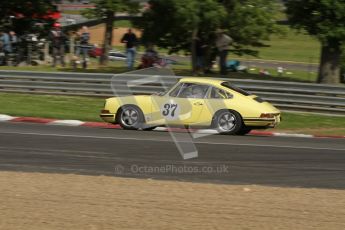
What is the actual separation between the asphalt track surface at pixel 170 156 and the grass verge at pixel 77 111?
92.5 inches

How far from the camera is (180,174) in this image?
378 inches

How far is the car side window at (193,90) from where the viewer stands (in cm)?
1443

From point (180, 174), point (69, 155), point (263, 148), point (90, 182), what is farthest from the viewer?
point (263, 148)

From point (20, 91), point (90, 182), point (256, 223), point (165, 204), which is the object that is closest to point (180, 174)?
point (90, 182)

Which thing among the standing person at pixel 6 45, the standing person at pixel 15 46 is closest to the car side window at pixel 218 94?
the standing person at pixel 6 45

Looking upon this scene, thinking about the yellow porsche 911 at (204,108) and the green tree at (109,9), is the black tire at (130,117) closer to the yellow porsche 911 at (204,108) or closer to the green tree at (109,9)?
the yellow porsche 911 at (204,108)

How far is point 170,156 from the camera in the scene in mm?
11102

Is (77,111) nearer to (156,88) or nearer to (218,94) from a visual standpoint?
(156,88)

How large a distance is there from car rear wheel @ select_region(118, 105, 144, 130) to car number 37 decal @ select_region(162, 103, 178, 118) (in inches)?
22.7

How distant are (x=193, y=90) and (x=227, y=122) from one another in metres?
1.01

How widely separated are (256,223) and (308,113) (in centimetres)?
1218

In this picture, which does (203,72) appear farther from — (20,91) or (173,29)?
(20,91)

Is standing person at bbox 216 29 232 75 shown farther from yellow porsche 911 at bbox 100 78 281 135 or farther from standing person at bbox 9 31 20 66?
yellow porsche 911 at bbox 100 78 281 135

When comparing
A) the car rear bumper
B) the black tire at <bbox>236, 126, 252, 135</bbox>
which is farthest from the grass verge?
the car rear bumper
